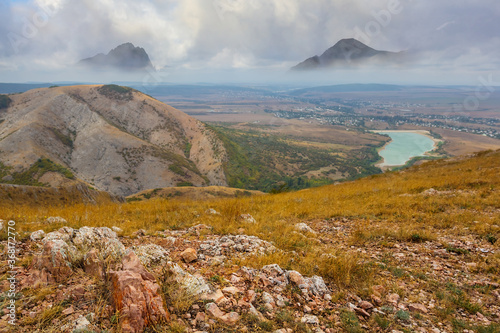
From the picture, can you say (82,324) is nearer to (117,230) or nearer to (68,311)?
(68,311)

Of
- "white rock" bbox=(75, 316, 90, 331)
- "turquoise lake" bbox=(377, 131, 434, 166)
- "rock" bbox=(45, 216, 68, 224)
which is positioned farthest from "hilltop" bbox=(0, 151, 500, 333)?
"turquoise lake" bbox=(377, 131, 434, 166)

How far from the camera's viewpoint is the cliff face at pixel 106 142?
9616cm

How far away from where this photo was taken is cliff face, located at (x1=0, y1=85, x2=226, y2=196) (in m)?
96.2

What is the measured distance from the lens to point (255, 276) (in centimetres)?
421

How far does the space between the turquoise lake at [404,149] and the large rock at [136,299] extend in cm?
15581

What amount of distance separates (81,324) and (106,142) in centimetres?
13515

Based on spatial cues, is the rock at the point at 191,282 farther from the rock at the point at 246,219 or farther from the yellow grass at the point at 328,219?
the rock at the point at 246,219

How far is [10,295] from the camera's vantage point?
10.4ft

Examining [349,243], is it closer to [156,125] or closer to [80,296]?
[80,296]

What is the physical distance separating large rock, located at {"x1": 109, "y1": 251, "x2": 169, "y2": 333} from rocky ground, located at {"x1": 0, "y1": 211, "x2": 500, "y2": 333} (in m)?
0.01

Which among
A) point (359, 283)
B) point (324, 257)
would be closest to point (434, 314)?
point (359, 283)

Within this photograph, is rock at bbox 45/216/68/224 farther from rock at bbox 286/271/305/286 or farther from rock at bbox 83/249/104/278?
rock at bbox 286/271/305/286

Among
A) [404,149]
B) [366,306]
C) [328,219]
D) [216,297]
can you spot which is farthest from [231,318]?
[404,149]

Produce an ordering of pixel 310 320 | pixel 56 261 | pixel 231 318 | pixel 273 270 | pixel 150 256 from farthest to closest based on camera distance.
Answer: pixel 273 270 < pixel 150 256 < pixel 56 261 < pixel 310 320 < pixel 231 318
